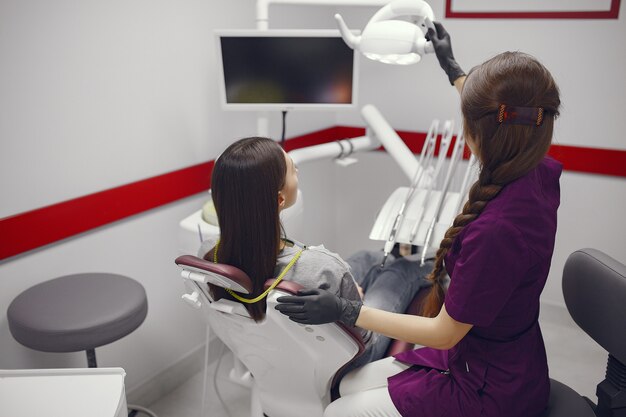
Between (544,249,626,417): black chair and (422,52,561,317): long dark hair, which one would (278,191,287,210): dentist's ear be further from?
(544,249,626,417): black chair

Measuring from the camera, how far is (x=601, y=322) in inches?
53.3

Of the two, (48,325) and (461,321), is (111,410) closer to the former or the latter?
(48,325)

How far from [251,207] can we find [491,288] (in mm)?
514

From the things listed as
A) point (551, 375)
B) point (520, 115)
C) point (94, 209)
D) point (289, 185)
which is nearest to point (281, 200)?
point (289, 185)

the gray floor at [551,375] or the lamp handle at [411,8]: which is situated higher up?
the lamp handle at [411,8]

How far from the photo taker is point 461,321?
1156mm

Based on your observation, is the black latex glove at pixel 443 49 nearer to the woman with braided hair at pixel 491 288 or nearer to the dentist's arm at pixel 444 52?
the dentist's arm at pixel 444 52

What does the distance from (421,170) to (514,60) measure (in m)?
1.10

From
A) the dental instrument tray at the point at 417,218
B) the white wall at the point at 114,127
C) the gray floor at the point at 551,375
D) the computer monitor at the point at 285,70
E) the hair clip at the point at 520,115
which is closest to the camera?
the hair clip at the point at 520,115

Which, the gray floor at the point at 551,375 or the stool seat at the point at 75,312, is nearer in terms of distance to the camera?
the stool seat at the point at 75,312

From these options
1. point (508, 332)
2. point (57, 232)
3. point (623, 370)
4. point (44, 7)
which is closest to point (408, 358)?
point (508, 332)

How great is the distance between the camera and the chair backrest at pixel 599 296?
4.25ft

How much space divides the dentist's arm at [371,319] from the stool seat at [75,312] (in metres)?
0.67

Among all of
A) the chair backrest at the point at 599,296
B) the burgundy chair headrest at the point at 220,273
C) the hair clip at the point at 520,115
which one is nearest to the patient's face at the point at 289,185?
the burgundy chair headrest at the point at 220,273
